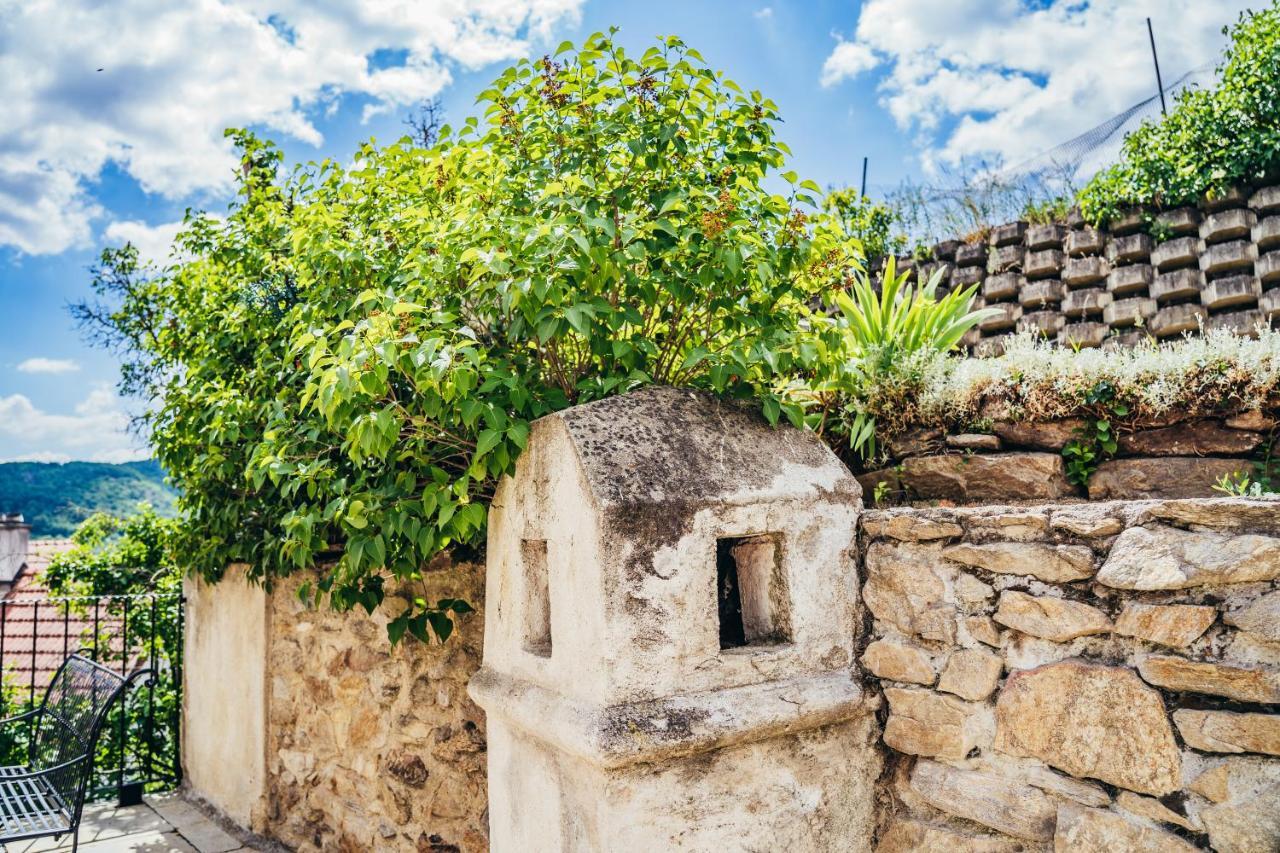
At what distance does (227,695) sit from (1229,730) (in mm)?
4477

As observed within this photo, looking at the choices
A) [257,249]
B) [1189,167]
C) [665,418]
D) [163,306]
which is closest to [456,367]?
[665,418]

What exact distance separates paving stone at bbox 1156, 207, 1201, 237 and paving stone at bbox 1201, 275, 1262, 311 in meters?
0.43

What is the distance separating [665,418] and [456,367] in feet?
1.89

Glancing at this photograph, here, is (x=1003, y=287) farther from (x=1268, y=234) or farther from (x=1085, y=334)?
(x=1268, y=234)

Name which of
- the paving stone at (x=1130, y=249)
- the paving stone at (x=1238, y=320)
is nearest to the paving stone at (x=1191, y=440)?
the paving stone at (x=1238, y=320)

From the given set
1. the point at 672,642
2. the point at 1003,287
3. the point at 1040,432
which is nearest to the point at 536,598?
the point at 672,642

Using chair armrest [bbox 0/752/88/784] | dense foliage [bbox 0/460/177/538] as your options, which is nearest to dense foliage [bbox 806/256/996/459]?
chair armrest [bbox 0/752/88/784]

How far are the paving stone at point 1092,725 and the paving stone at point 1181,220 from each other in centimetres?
448

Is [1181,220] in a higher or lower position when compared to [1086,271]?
higher

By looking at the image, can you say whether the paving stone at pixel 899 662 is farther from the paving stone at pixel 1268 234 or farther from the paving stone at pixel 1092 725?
the paving stone at pixel 1268 234

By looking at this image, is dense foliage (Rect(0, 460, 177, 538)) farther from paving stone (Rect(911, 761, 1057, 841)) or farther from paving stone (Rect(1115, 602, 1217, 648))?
paving stone (Rect(1115, 602, 1217, 648))

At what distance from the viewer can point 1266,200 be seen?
505cm

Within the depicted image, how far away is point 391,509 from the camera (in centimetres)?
250

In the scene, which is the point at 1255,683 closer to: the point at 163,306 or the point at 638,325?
the point at 638,325
